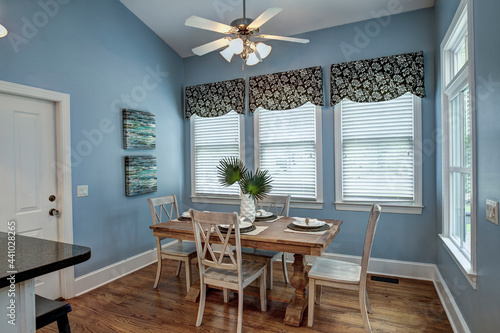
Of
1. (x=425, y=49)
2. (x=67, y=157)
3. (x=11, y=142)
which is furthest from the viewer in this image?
→ (x=425, y=49)

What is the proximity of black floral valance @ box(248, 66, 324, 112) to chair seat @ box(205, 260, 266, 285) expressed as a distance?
2.20 metres

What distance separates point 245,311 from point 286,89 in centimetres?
275

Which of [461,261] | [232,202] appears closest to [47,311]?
[461,261]

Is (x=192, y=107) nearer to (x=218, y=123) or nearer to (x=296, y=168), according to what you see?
(x=218, y=123)

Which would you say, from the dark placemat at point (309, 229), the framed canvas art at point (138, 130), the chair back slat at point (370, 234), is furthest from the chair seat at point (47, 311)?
the framed canvas art at point (138, 130)

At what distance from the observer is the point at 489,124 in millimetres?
1674

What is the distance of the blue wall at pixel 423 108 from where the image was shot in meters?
3.43

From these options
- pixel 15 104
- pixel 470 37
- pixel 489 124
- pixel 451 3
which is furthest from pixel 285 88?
pixel 15 104

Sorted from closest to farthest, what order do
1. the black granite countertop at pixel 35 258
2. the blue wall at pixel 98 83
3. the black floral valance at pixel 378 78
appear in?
the black granite countertop at pixel 35 258 → the blue wall at pixel 98 83 → the black floral valance at pixel 378 78

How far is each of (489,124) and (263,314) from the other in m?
2.26

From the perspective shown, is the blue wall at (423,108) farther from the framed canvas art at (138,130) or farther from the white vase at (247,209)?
the framed canvas art at (138,130)

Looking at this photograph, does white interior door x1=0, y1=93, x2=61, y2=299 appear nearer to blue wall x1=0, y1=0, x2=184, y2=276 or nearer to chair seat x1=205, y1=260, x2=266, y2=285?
blue wall x1=0, y1=0, x2=184, y2=276

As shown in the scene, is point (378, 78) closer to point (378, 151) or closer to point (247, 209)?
point (378, 151)

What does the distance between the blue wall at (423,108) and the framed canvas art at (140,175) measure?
1401 mm
